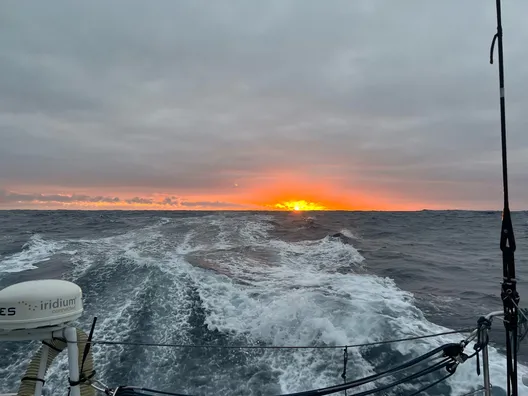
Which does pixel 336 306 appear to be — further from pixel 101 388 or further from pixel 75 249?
pixel 75 249

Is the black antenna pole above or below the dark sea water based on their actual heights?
above

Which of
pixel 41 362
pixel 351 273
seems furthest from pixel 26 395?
pixel 351 273

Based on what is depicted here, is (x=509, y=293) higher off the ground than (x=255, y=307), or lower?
higher

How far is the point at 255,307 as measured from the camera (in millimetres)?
7703

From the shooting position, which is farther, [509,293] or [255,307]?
[255,307]

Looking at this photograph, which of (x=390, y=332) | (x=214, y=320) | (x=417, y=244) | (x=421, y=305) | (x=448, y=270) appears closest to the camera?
(x=390, y=332)

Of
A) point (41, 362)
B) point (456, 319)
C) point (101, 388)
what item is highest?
point (41, 362)

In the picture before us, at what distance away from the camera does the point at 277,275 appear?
10867mm

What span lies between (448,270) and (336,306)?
24.6 ft

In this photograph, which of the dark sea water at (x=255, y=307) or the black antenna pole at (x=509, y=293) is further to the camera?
the dark sea water at (x=255, y=307)

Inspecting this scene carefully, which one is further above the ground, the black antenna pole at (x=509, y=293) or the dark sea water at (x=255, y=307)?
the black antenna pole at (x=509, y=293)

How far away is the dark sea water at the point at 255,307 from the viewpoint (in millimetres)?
5172

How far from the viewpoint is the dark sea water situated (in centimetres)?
517

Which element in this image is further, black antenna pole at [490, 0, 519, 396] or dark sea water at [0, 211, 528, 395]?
dark sea water at [0, 211, 528, 395]
